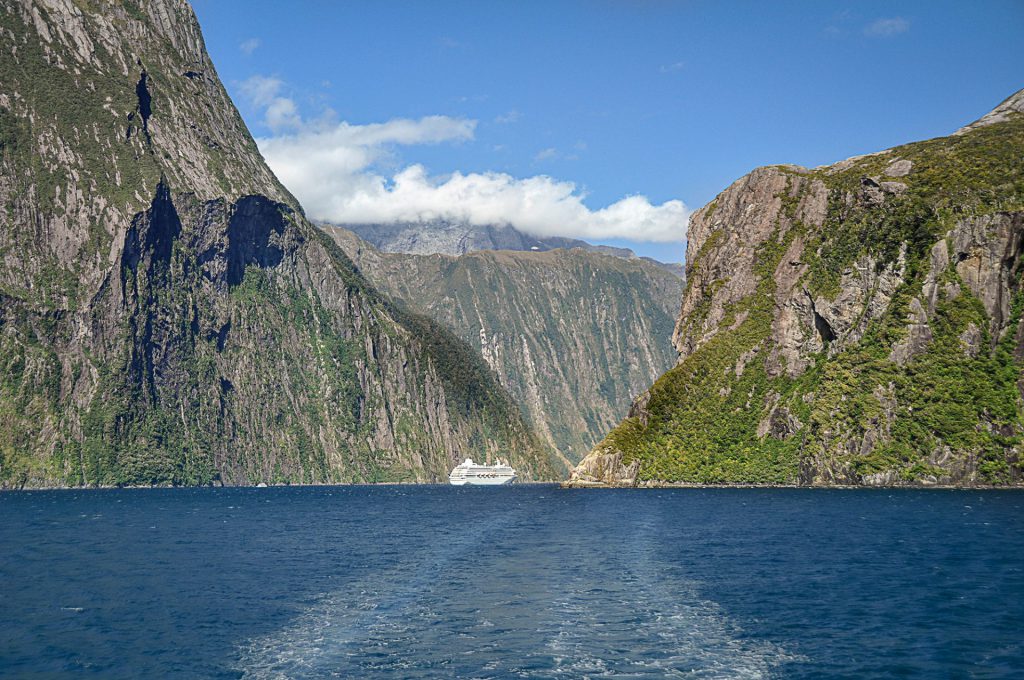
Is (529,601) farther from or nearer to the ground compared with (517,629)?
nearer to the ground

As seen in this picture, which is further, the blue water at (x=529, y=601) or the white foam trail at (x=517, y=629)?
the blue water at (x=529, y=601)

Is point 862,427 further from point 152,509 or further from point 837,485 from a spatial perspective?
point 152,509

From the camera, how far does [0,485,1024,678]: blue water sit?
42562 mm

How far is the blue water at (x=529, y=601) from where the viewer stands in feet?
140

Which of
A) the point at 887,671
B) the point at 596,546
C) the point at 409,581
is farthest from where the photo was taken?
the point at 596,546

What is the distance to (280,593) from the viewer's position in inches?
2445

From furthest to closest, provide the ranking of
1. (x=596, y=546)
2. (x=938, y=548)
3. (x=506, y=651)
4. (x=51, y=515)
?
(x=51, y=515), (x=596, y=546), (x=938, y=548), (x=506, y=651)

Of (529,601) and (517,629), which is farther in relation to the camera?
(529,601)

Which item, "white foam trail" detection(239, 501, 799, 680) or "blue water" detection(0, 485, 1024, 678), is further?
"blue water" detection(0, 485, 1024, 678)

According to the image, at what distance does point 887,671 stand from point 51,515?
138 m

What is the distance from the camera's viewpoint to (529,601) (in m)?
57.4

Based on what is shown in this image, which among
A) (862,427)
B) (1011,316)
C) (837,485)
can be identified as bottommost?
(837,485)

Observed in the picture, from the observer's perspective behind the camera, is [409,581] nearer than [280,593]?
No

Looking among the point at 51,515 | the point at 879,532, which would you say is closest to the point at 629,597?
the point at 879,532
